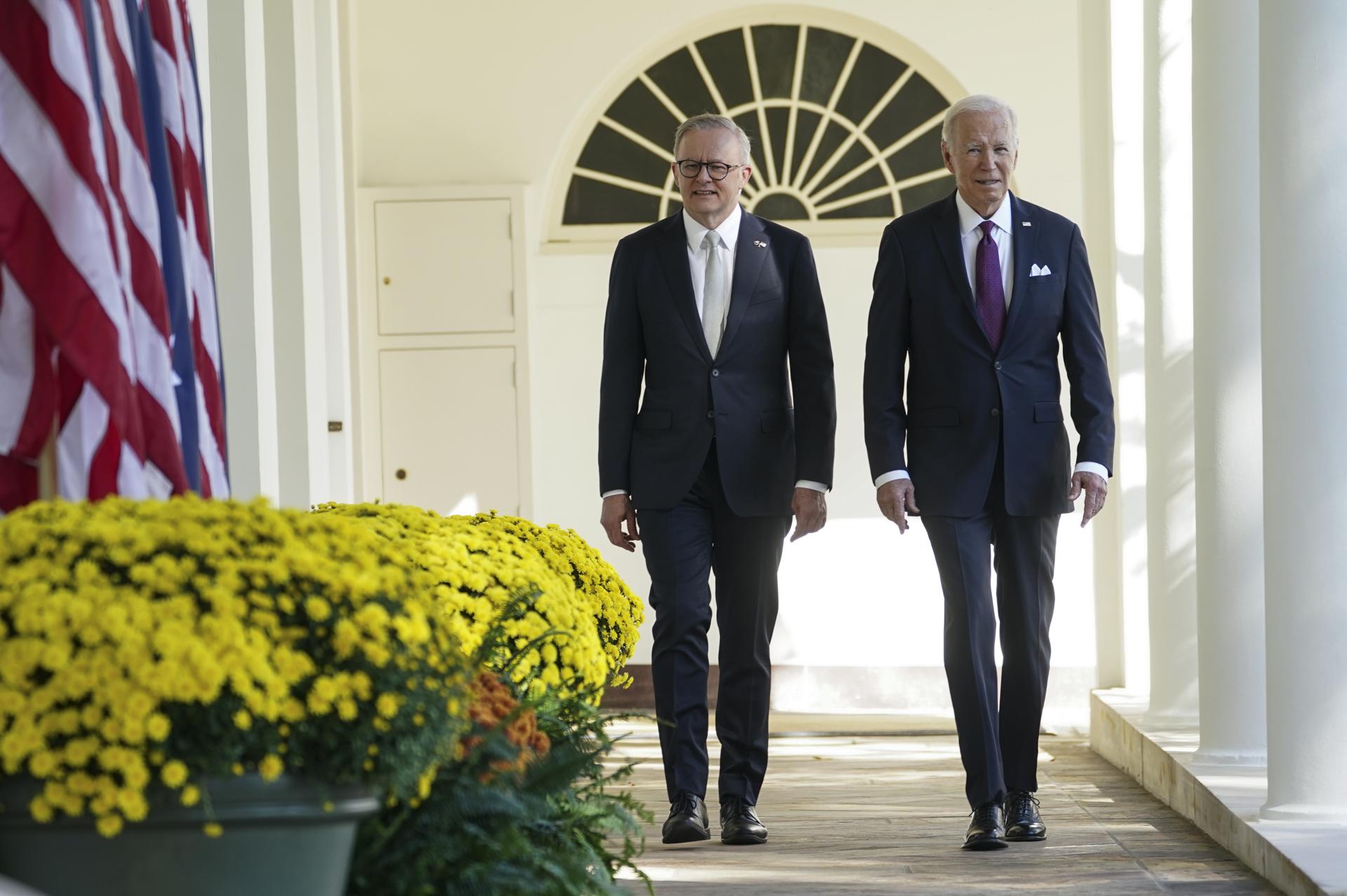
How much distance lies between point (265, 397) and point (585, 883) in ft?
11.0

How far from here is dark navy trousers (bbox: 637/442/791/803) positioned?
14.4ft

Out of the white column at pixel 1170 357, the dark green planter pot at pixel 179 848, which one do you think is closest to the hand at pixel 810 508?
the white column at pixel 1170 357

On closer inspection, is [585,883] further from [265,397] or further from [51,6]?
[265,397]

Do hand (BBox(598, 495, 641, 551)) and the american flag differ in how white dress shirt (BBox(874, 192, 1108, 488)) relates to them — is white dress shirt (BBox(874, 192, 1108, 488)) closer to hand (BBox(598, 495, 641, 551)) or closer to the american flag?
hand (BBox(598, 495, 641, 551))

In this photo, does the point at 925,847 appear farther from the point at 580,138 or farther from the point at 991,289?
the point at 580,138

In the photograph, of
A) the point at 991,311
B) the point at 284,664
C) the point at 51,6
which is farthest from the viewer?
the point at 991,311

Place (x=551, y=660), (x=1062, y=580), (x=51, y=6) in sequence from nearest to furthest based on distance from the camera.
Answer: (x=51, y=6) < (x=551, y=660) < (x=1062, y=580)

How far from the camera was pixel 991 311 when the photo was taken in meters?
4.39

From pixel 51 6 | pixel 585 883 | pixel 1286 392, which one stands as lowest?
pixel 585 883

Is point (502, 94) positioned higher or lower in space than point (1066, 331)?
higher

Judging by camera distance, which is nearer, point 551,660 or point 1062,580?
point 551,660

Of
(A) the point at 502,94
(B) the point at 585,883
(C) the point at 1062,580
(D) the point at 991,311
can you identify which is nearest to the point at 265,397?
(D) the point at 991,311

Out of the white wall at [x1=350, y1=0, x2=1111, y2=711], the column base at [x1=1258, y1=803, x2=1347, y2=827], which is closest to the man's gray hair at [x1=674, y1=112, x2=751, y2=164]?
the column base at [x1=1258, y1=803, x2=1347, y2=827]

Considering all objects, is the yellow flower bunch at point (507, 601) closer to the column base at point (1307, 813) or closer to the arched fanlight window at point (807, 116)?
the column base at point (1307, 813)
